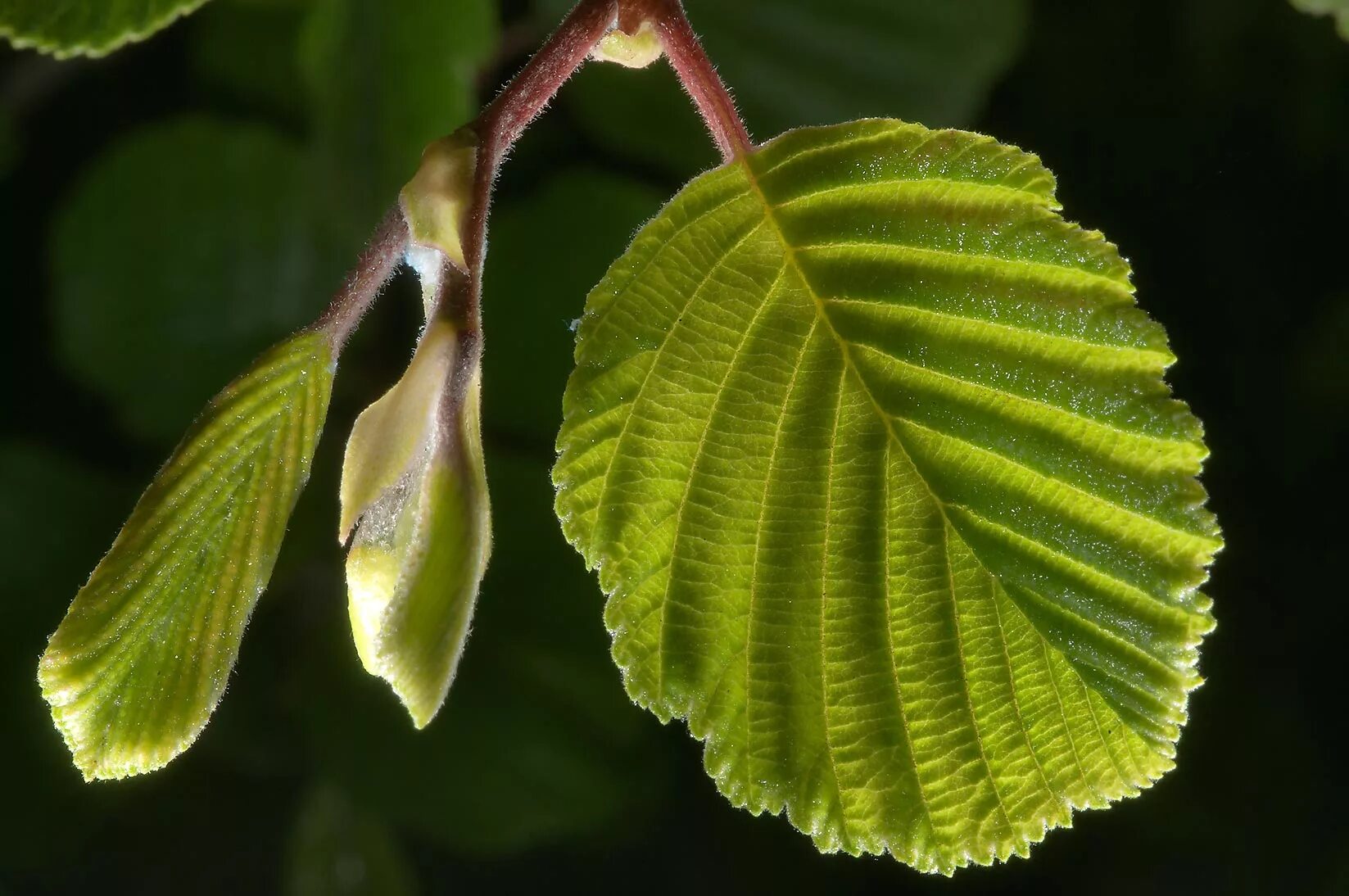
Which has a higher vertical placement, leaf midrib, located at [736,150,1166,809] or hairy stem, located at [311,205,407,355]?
leaf midrib, located at [736,150,1166,809]

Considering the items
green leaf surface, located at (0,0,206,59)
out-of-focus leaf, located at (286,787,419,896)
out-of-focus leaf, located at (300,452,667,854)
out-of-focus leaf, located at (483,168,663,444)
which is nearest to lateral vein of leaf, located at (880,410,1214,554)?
green leaf surface, located at (0,0,206,59)

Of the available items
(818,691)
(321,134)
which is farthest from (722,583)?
(321,134)

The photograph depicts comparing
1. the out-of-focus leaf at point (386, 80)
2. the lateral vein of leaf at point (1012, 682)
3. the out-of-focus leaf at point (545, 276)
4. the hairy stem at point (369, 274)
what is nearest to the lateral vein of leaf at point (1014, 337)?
the lateral vein of leaf at point (1012, 682)

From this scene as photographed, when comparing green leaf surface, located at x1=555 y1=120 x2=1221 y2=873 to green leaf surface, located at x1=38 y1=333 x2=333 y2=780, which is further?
green leaf surface, located at x1=555 y1=120 x2=1221 y2=873

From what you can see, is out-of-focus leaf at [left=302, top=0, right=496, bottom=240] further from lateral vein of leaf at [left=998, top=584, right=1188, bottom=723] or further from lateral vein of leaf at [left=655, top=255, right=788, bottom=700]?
lateral vein of leaf at [left=998, top=584, right=1188, bottom=723]

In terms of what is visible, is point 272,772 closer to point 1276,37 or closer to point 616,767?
point 616,767

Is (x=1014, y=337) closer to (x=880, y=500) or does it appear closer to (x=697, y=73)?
(x=880, y=500)
